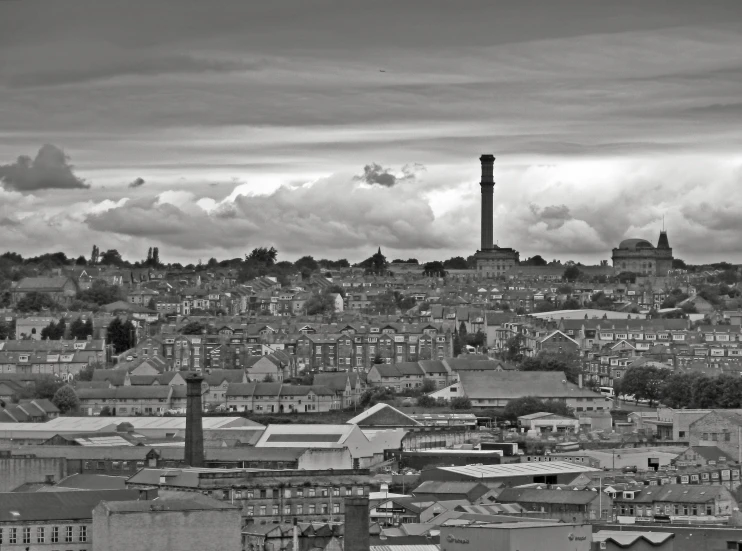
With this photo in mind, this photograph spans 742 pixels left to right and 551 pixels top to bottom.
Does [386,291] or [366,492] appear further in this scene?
[386,291]

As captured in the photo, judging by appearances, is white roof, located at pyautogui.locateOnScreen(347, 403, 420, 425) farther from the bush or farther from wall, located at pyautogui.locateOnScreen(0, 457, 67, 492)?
wall, located at pyautogui.locateOnScreen(0, 457, 67, 492)

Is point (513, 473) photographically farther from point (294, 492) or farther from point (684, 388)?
point (684, 388)

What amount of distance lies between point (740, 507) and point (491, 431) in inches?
957

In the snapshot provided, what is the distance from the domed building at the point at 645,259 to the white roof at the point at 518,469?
102 meters

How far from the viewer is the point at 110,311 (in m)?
120

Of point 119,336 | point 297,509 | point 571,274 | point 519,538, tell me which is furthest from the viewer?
point 571,274

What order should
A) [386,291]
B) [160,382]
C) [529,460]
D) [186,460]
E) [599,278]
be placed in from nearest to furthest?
[186,460] → [529,460] → [160,382] → [386,291] → [599,278]

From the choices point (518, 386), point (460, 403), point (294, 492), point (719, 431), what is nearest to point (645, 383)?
point (518, 386)

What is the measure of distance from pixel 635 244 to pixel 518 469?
110 meters

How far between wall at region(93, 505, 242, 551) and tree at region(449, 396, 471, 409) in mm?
44279

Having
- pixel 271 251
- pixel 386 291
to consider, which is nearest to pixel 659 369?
pixel 386 291

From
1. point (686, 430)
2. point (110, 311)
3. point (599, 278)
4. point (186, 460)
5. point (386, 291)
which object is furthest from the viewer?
point (599, 278)

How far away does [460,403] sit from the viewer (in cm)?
8694

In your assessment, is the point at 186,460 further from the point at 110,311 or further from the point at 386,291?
the point at 386,291
